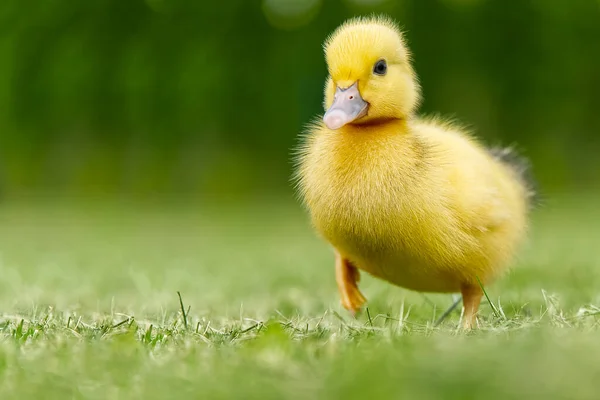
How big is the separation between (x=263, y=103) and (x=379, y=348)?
31.0 feet

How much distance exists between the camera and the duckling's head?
8.75ft

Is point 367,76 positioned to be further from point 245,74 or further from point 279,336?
point 245,74

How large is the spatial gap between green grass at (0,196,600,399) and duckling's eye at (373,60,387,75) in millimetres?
800

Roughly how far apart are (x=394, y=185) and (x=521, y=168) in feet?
3.79

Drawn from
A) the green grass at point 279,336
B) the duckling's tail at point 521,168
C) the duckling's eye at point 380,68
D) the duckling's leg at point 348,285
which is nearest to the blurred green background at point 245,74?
the green grass at point 279,336

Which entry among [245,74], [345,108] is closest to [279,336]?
[345,108]

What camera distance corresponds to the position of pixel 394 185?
2.57 meters

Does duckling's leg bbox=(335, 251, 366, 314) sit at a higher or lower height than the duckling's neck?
lower

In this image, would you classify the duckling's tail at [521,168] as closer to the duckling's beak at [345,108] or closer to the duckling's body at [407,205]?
the duckling's body at [407,205]

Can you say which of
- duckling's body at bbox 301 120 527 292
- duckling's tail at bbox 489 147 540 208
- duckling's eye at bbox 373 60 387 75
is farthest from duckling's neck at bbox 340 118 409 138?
duckling's tail at bbox 489 147 540 208

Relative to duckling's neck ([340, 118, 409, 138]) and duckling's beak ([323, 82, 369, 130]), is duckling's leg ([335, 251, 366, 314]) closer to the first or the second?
duckling's neck ([340, 118, 409, 138])

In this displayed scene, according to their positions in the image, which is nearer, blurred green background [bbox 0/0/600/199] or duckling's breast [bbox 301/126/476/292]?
duckling's breast [bbox 301/126/476/292]

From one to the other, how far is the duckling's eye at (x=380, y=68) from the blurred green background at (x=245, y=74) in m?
8.06

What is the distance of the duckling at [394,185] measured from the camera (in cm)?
257
